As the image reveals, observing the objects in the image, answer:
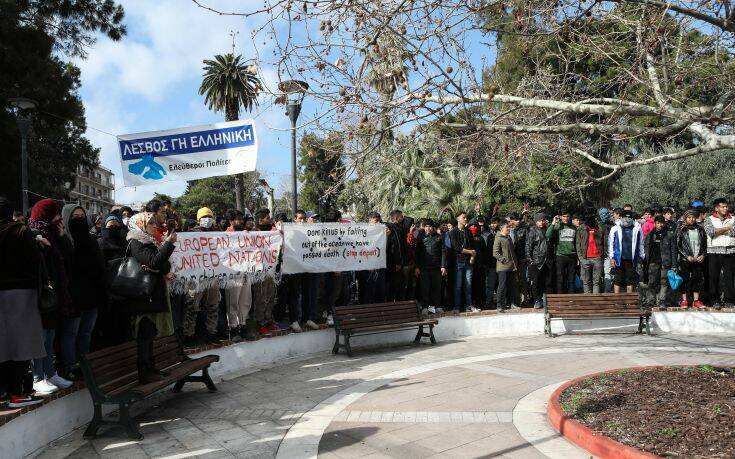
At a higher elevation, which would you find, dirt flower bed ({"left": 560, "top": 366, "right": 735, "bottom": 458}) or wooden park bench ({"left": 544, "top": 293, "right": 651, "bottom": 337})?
wooden park bench ({"left": 544, "top": 293, "right": 651, "bottom": 337})

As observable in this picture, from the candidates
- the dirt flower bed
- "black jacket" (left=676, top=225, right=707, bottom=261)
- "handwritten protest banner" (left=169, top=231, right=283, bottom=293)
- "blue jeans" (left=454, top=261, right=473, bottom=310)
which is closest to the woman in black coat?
"handwritten protest banner" (left=169, top=231, right=283, bottom=293)

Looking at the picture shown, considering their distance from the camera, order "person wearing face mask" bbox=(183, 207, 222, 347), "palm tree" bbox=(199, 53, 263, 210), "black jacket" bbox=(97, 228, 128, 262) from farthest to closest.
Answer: "palm tree" bbox=(199, 53, 263, 210)
"person wearing face mask" bbox=(183, 207, 222, 347)
"black jacket" bbox=(97, 228, 128, 262)

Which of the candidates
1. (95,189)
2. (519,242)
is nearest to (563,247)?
(519,242)

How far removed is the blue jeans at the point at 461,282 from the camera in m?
11.7

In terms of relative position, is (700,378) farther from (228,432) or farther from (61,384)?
(61,384)

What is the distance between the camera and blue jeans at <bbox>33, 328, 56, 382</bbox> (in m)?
5.66

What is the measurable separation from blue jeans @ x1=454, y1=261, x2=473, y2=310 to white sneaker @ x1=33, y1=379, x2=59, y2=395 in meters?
7.95

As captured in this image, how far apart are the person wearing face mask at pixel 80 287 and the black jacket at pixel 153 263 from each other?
1.97ft

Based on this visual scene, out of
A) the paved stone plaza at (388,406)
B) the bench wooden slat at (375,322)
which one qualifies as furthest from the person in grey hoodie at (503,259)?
the bench wooden slat at (375,322)

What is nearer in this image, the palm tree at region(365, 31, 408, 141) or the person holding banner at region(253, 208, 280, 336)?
the palm tree at region(365, 31, 408, 141)

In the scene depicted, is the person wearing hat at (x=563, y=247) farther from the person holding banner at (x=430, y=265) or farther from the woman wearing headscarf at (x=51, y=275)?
the woman wearing headscarf at (x=51, y=275)

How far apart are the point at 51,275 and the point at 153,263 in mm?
988

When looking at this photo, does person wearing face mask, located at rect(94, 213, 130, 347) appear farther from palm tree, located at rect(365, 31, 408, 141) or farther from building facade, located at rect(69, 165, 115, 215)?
building facade, located at rect(69, 165, 115, 215)

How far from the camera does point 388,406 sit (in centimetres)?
633
